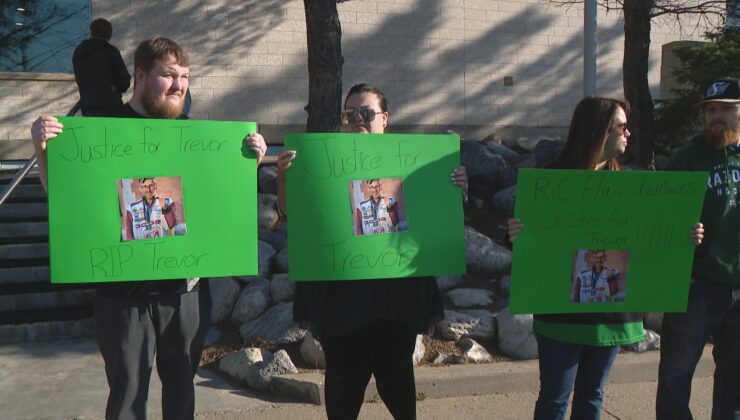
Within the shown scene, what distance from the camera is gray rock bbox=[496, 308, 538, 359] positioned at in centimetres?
498

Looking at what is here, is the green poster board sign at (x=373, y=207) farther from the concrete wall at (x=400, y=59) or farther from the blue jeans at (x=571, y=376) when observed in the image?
the concrete wall at (x=400, y=59)

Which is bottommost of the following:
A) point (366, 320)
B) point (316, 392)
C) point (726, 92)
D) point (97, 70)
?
point (316, 392)

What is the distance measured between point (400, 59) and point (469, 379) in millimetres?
7953

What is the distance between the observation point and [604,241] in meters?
2.98

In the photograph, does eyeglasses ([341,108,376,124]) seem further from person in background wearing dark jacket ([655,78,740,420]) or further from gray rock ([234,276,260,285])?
gray rock ([234,276,260,285])

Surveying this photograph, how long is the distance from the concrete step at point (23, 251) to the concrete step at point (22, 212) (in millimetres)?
612

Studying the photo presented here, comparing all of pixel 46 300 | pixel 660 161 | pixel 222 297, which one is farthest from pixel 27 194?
pixel 660 161

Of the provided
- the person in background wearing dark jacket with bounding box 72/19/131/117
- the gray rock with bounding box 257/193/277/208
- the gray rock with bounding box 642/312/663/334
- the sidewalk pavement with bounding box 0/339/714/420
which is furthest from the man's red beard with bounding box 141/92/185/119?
the person in background wearing dark jacket with bounding box 72/19/131/117

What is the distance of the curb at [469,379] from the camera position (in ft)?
14.4

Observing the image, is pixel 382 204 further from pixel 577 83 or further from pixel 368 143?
pixel 577 83

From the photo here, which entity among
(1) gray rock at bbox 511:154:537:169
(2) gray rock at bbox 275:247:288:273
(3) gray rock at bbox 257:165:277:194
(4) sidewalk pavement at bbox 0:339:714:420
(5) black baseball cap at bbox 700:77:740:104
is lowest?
(4) sidewalk pavement at bbox 0:339:714:420

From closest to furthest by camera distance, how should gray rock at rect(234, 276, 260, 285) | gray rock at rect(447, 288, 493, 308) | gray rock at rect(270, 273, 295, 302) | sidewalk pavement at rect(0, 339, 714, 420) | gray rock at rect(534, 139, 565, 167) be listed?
1. sidewalk pavement at rect(0, 339, 714, 420)
2. gray rock at rect(447, 288, 493, 308)
3. gray rock at rect(270, 273, 295, 302)
4. gray rock at rect(234, 276, 260, 285)
5. gray rock at rect(534, 139, 565, 167)

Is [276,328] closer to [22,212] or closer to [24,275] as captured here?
[24,275]

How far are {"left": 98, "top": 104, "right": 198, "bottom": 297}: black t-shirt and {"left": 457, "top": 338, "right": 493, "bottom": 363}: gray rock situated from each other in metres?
2.59
